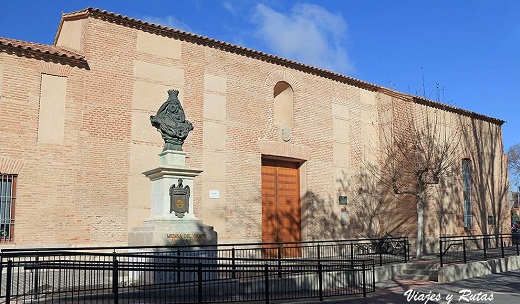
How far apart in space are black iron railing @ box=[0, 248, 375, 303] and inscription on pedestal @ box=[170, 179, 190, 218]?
95 cm

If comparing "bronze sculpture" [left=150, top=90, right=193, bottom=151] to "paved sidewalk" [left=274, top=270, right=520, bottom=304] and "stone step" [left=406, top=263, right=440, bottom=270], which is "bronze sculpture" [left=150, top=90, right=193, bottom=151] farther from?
"stone step" [left=406, top=263, right=440, bottom=270]

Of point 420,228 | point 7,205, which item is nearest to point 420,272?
point 420,228

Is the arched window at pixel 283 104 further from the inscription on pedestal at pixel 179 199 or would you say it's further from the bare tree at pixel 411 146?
the inscription on pedestal at pixel 179 199

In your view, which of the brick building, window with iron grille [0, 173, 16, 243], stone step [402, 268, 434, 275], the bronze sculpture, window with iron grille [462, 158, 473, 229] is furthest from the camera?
window with iron grille [462, 158, 473, 229]

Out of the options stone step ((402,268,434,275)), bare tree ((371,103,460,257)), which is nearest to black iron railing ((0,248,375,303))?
stone step ((402,268,434,275))

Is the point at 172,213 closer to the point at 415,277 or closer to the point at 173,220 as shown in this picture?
the point at 173,220

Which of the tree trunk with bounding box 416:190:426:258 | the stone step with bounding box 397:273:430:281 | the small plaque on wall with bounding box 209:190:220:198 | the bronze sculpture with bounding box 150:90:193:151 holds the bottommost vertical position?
the stone step with bounding box 397:273:430:281

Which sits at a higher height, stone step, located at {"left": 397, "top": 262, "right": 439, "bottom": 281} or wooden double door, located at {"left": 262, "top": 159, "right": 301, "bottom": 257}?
wooden double door, located at {"left": 262, "top": 159, "right": 301, "bottom": 257}

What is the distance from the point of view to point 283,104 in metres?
18.4

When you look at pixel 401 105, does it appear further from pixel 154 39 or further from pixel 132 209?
pixel 132 209

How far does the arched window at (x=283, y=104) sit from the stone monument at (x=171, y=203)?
7.14 metres

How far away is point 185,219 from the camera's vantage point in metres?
10.9

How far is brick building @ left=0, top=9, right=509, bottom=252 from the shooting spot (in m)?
12.3

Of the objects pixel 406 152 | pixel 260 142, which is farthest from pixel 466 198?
pixel 260 142
